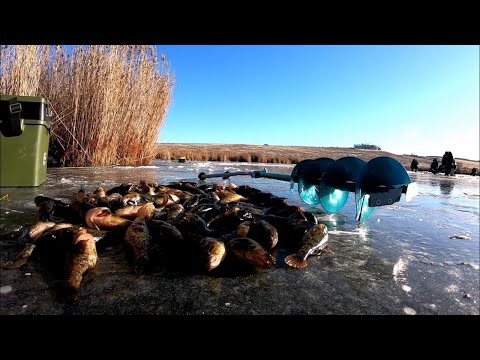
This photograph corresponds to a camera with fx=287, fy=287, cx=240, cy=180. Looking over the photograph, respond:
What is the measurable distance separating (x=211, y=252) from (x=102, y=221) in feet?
3.96

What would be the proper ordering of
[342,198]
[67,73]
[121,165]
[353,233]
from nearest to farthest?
[353,233] < [342,198] < [67,73] < [121,165]

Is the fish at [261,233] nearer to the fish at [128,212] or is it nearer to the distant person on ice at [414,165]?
the fish at [128,212]

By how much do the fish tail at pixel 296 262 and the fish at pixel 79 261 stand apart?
1.29 metres

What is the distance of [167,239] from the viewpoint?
213cm

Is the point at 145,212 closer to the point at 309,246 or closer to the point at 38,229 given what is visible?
the point at 38,229

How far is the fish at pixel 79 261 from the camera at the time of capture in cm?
154

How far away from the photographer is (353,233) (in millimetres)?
3066

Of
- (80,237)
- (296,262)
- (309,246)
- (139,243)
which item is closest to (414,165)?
(309,246)
